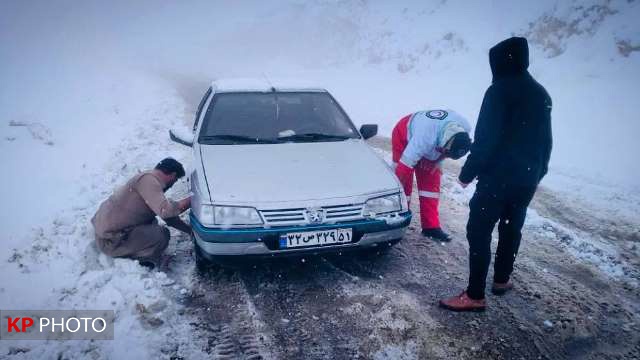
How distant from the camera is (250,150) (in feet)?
13.0

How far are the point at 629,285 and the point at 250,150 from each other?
12.8 ft

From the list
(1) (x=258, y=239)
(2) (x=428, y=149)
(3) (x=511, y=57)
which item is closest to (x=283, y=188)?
(1) (x=258, y=239)

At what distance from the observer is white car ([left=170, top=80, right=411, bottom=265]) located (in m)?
3.12

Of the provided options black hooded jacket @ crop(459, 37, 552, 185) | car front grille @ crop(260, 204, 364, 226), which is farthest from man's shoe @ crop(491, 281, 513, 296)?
car front grille @ crop(260, 204, 364, 226)

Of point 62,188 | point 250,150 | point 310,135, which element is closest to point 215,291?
point 250,150

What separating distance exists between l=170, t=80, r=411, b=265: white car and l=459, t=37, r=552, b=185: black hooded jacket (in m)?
0.87

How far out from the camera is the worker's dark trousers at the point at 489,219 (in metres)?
3.02

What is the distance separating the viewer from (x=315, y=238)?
10.4 ft

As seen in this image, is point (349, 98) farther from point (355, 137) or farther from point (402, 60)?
point (355, 137)

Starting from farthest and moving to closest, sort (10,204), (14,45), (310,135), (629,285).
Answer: (14,45)
(10,204)
(310,135)
(629,285)

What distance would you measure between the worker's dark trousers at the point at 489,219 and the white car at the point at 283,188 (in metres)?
0.61

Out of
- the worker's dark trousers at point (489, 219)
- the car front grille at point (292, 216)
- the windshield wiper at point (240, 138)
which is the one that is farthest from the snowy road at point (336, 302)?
the windshield wiper at point (240, 138)

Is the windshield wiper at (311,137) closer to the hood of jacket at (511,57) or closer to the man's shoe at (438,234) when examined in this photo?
the man's shoe at (438,234)

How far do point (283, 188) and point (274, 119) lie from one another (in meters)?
1.40
